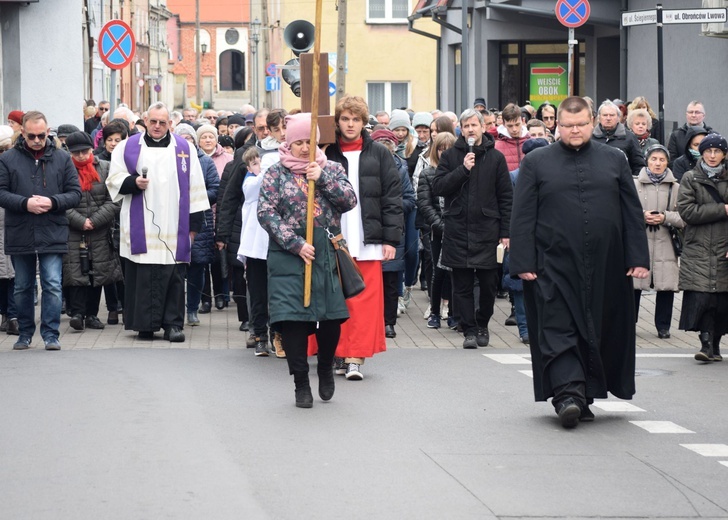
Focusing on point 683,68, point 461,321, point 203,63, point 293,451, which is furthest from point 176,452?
point 203,63

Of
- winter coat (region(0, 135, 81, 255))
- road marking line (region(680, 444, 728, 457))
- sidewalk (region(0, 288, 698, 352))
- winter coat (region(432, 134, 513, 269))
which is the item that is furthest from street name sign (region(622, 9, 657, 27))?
road marking line (region(680, 444, 728, 457))

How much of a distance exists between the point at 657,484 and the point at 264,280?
214 inches

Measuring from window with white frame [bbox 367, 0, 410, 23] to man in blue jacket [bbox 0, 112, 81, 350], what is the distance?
3645 centimetres

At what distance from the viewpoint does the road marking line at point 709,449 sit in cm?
834

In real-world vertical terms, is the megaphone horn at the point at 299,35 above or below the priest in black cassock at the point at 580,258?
above

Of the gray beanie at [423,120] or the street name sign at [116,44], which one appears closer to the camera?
the gray beanie at [423,120]

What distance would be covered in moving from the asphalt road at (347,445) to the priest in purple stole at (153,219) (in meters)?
1.52

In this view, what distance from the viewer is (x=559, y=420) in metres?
9.20

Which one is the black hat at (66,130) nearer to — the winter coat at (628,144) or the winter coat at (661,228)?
the winter coat at (628,144)

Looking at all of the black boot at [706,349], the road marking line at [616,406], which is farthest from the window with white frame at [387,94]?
the road marking line at [616,406]

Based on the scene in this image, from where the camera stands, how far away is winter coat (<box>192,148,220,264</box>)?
1483 cm

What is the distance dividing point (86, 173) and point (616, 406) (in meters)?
5.92

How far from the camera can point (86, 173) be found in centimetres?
1380

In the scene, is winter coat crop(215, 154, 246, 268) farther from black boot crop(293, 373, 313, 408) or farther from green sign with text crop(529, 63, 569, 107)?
green sign with text crop(529, 63, 569, 107)
